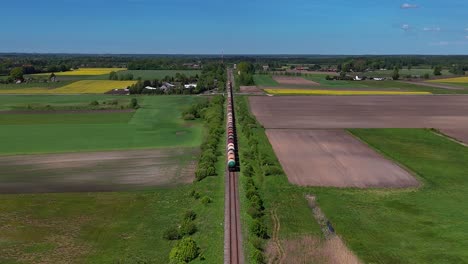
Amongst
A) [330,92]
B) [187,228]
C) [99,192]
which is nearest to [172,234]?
[187,228]

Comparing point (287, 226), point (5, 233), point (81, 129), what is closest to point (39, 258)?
point (5, 233)

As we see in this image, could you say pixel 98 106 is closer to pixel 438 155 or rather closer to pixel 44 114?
pixel 44 114

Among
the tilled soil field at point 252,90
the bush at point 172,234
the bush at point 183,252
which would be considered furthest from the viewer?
the tilled soil field at point 252,90

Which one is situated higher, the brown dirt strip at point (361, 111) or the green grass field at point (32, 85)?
the green grass field at point (32, 85)

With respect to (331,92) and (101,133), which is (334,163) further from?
(331,92)

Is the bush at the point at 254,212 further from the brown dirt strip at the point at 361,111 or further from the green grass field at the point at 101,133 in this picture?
the brown dirt strip at the point at 361,111

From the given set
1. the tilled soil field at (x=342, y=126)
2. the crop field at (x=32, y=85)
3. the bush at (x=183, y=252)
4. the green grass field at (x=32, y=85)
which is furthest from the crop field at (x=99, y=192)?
the green grass field at (x=32, y=85)
